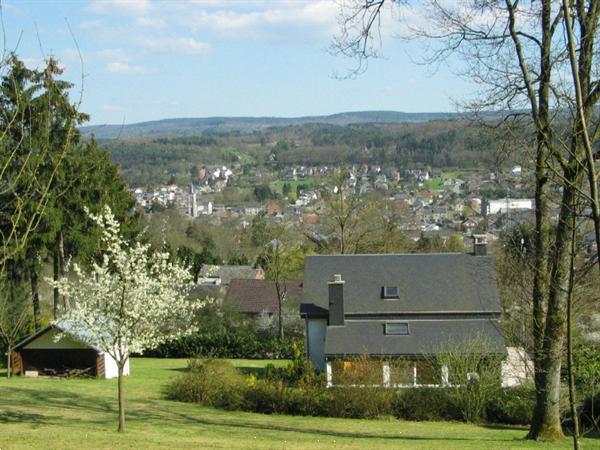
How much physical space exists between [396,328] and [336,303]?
236 centimetres

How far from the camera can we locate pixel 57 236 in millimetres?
35750

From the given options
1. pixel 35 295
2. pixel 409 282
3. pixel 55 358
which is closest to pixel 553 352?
pixel 409 282

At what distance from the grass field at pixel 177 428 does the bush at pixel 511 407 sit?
1192 mm

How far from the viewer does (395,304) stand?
29.1 m

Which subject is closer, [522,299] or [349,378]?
[522,299]

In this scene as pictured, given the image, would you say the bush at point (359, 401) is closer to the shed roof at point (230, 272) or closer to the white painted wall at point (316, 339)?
the white painted wall at point (316, 339)

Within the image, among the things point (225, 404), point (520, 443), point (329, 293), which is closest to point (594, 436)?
point (520, 443)

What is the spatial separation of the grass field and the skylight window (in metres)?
7.16

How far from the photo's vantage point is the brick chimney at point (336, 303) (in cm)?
2852

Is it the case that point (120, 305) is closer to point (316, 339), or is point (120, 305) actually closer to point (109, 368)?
point (109, 368)

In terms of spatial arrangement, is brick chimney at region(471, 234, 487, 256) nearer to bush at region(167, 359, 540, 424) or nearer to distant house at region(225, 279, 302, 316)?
bush at region(167, 359, 540, 424)

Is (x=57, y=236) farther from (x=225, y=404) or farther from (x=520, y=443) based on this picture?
(x=520, y=443)

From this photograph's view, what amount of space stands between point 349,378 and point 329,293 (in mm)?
7440

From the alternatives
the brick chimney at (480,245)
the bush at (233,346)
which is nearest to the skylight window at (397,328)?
the brick chimney at (480,245)
